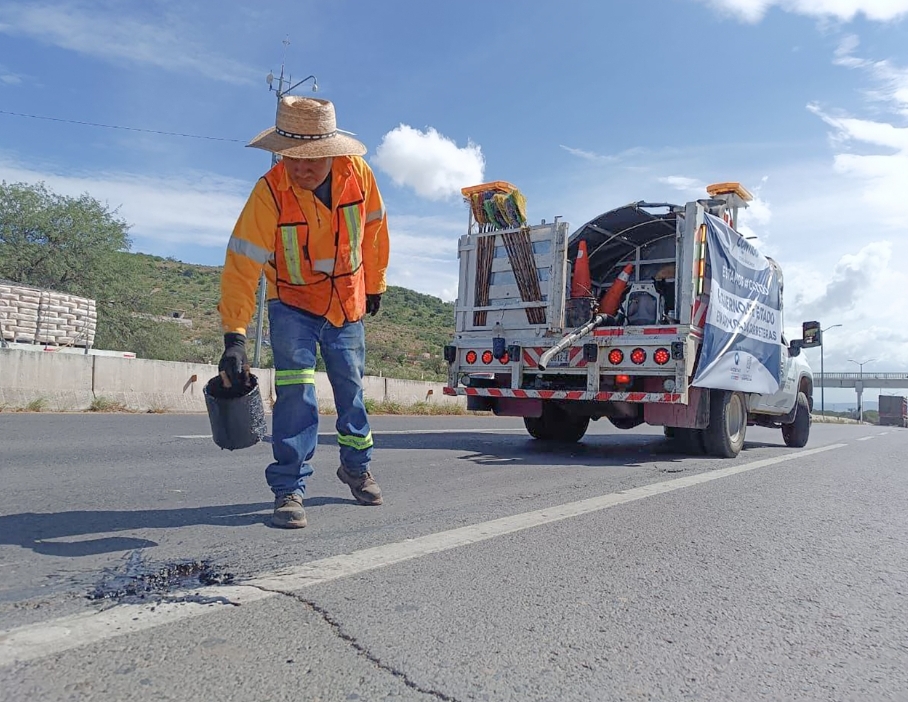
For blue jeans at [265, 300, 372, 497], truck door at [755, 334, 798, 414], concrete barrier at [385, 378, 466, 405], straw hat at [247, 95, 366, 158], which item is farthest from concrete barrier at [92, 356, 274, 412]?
straw hat at [247, 95, 366, 158]

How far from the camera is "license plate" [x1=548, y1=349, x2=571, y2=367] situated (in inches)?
310

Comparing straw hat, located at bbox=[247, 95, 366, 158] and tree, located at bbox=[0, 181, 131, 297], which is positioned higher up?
tree, located at bbox=[0, 181, 131, 297]

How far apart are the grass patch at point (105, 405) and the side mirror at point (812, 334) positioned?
987cm

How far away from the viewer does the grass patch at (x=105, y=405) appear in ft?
36.2

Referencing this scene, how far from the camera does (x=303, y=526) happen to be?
3.46m

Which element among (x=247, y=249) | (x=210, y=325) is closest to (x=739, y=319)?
(x=247, y=249)

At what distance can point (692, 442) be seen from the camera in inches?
320

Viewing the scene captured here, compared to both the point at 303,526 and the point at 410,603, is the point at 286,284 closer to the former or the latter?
the point at 303,526

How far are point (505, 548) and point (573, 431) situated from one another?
627 centimetres

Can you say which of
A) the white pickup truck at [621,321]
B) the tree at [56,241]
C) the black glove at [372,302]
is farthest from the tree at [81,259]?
the black glove at [372,302]

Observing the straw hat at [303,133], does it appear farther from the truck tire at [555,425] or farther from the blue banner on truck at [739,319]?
the truck tire at [555,425]

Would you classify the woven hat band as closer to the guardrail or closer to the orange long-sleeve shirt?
the orange long-sleeve shirt

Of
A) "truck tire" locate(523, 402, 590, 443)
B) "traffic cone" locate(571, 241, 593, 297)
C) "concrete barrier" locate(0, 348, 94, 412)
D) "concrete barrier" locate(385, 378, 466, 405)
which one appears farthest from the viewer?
"concrete barrier" locate(385, 378, 466, 405)

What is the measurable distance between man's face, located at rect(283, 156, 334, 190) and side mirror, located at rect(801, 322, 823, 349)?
8709 millimetres
